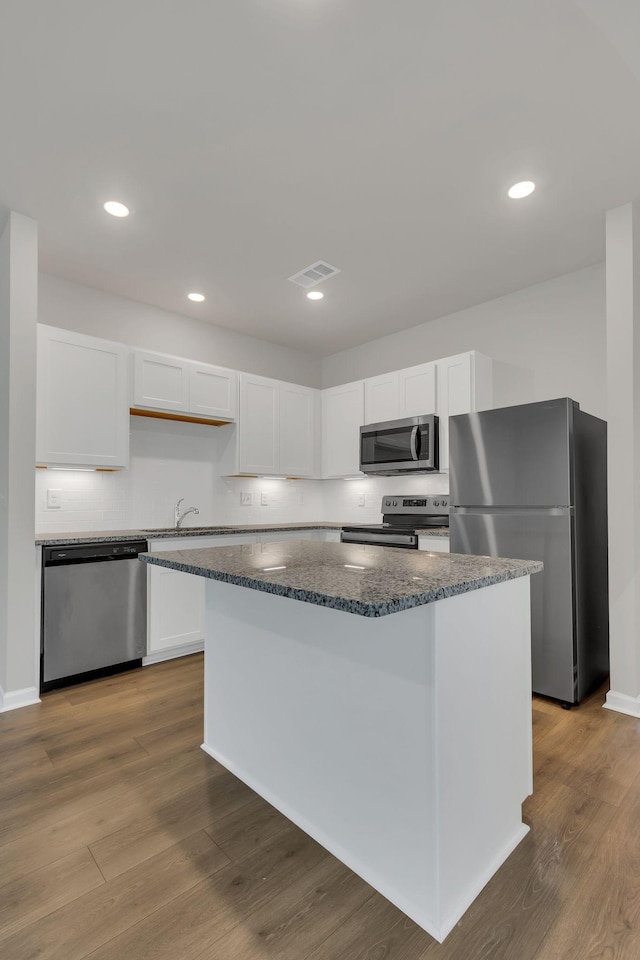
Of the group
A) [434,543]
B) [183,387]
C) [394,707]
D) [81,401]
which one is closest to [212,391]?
[183,387]

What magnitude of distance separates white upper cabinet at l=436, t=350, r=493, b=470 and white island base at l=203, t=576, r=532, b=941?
2.32m

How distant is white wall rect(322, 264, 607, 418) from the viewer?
339cm

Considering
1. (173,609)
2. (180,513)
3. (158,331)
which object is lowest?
(173,609)

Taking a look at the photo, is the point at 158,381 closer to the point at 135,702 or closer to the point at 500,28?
the point at 135,702

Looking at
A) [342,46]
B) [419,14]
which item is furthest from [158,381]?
[419,14]

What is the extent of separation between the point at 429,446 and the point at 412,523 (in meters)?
0.78

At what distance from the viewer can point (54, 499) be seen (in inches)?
138

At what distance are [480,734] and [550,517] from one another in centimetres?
163

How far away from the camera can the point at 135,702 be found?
279 centimetres

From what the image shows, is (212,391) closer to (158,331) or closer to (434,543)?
(158,331)

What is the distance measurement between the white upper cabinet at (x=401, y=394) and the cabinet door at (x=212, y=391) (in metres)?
1.24

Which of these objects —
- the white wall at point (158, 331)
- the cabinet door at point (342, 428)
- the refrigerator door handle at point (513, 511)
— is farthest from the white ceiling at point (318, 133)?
the refrigerator door handle at point (513, 511)

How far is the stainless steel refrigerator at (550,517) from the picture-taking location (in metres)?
2.68

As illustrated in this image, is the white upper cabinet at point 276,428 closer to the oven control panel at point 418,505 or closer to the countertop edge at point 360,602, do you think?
the oven control panel at point 418,505
